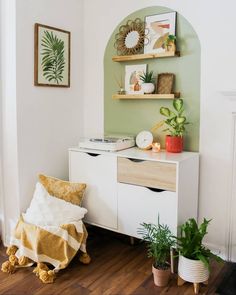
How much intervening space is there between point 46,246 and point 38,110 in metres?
1.12

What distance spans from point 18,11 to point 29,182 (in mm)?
1348

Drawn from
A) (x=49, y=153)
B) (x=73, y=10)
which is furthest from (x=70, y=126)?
(x=73, y=10)

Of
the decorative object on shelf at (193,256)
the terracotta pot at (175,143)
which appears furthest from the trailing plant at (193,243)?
the terracotta pot at (175,143)

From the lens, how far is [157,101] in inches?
108

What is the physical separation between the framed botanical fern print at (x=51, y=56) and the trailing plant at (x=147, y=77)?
2.29 ft

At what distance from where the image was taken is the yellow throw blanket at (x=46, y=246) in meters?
2.28

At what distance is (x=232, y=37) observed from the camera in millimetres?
2344

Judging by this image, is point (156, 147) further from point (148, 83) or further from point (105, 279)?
point (105, 279)

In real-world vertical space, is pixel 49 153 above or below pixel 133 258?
above

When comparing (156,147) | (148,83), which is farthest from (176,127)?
(148,83)

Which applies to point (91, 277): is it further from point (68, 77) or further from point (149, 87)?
point (68, 77)

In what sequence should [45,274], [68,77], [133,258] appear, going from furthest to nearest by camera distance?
[68,77] < [133,258] < [45,274]

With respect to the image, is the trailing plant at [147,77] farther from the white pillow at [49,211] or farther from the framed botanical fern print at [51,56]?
the white pillow at [49,211]

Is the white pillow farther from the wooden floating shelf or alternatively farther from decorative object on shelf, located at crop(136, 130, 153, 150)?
the wooden floating shelf
